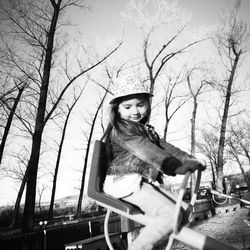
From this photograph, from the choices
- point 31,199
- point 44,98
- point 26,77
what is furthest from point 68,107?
point 31,199

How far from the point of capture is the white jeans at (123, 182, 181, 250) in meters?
1.65

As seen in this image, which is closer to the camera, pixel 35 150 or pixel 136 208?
pixel 136 208

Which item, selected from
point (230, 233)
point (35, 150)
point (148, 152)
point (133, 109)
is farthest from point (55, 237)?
point (148, 152)

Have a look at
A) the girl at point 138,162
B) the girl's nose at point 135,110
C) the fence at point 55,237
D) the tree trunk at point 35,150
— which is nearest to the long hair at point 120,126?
the girl at point 138,162

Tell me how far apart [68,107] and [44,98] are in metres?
11.0

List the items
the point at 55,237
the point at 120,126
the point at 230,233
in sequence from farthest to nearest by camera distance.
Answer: the point at 55,237, the point at 230,233, the point at 120,126

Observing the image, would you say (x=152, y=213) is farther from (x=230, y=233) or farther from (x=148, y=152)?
(x=230, y=233)

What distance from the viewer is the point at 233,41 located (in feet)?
64.1

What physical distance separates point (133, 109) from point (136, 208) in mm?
842

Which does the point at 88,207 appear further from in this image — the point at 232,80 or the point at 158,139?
the point at 158,139

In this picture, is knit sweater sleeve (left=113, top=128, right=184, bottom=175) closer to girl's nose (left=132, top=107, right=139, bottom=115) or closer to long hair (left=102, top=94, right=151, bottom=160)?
long hair (left=102, top=94, right=151, bottom=160)

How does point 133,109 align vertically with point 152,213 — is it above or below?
above

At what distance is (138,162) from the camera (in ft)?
6.21

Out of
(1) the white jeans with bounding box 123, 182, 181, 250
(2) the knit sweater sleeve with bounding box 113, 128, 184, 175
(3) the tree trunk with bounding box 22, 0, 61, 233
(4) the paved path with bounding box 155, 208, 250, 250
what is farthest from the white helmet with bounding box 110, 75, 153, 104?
(3) the tree trunk with bounding box 22, 0, 61, 233
